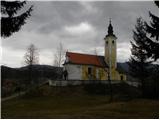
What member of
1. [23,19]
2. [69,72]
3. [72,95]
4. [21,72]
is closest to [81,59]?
[69,72]

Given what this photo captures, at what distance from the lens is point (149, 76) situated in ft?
144

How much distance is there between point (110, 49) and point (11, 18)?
48245 mm

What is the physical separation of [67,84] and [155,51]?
88.2 feet

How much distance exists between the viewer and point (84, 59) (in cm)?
6138

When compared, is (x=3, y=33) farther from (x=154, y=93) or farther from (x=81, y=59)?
(x=81, y=59)

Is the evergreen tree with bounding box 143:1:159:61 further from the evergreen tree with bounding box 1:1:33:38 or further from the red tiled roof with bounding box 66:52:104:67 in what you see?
the red tiled roof with bounding box 66:52:104:67

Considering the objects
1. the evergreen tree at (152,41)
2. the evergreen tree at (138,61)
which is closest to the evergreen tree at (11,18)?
the evergreen tree at (152,41)

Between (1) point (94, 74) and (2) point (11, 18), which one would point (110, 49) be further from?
(2) point (11, 18)

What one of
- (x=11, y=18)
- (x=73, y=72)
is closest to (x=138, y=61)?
(x=73, y=72)

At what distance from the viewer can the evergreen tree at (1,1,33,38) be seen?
1616 cm

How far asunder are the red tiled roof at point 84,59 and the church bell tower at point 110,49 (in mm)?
1662

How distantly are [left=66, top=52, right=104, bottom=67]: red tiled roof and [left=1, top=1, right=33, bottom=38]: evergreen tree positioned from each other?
139 feet

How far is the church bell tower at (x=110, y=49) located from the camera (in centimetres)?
6328

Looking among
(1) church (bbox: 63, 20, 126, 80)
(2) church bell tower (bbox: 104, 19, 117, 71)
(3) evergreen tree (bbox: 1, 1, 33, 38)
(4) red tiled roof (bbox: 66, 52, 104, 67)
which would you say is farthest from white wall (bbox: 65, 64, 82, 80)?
(3) evergreen tree (bbox: 1, 1, 33, 38)
